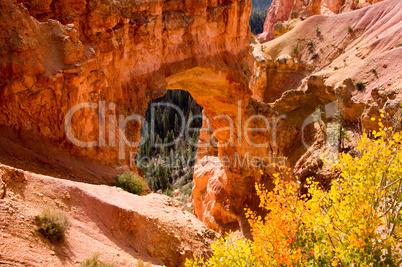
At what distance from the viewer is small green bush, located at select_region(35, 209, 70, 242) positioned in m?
5.54

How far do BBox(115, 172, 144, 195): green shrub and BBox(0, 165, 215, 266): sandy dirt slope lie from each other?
0.74 meters

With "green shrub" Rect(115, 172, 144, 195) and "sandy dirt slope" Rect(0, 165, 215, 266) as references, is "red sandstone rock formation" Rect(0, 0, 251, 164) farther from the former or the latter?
"sandy dirt slope" Rect(0, 165, 215, 266)

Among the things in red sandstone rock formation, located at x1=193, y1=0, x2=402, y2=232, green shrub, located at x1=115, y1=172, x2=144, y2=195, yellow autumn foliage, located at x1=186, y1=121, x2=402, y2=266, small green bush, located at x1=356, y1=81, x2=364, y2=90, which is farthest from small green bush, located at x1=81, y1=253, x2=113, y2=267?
small green bush, located at x1=356, y1=81, x2=364, y2=90

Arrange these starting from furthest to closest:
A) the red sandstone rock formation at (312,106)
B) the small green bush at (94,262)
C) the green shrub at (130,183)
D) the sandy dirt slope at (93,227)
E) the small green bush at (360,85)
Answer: the small green bush at (360,85), the red sandstone rock formation at (312,106), the green shrub at (130,183), the small green bush at (94,262), the sandy dirt slope at (93,227)

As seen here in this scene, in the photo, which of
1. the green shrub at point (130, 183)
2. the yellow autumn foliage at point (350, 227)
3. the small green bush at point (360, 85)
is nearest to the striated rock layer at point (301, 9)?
the small green bush at point (360, 85)

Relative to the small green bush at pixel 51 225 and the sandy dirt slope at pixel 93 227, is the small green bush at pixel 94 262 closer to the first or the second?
the sandy dirt slope at pixel 93 227

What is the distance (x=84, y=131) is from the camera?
1028cm

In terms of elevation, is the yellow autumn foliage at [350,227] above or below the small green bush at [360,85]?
below

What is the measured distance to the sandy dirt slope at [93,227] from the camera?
5.16m

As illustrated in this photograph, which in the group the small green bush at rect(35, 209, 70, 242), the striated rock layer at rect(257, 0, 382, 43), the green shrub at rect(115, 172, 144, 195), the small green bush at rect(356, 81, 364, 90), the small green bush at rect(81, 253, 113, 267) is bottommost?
the small green bush at rect(81, 253, 113, 267)

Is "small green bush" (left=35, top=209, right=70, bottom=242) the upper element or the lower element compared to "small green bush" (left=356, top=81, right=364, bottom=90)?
lower

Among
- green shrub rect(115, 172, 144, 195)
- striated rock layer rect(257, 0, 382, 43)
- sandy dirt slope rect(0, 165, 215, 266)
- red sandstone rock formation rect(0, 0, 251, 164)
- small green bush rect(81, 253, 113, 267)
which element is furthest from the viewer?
striated rock layer rect(257, 0, 382, 43)

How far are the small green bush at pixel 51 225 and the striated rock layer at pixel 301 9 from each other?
48.9 m

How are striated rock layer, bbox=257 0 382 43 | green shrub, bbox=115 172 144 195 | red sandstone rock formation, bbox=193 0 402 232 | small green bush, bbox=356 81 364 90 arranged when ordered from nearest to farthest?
1. green shrub, bbox=115 172 144 195
2. red sandstone rock formation, bbox=193 0 402 232
3. small green bush, bbox=356 81 364 90
4. striated rock layer, bbox=257 0 382 43
